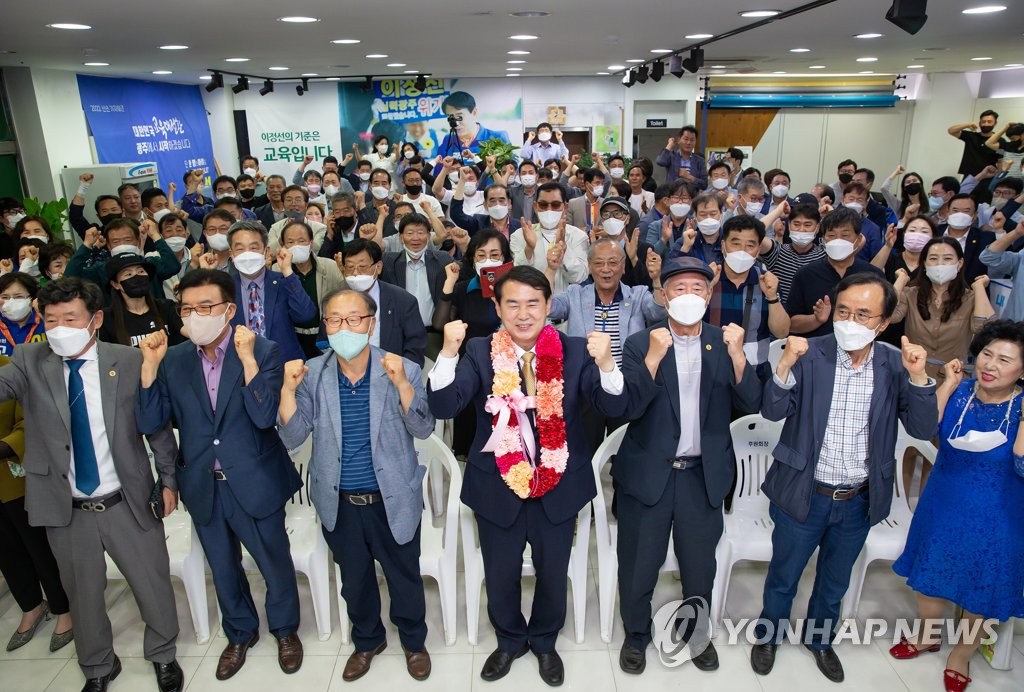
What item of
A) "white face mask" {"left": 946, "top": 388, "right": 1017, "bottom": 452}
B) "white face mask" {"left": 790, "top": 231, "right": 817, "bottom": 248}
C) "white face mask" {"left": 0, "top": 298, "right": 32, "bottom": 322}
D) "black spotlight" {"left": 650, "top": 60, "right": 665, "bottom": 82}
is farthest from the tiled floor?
"black spotlight" {"left": 650, "top": 60, "right": 665, "bottom": 82}

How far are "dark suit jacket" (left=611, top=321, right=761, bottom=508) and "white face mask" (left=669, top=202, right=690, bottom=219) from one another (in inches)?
107

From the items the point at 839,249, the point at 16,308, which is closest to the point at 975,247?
the point at 839,249

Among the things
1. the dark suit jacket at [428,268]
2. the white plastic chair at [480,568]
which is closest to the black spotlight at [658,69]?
the dark suit jacket at [428,268]

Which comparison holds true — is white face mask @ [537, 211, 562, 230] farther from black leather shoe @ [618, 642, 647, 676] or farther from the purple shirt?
black leather shoe @ [618, 642, 647, 676]

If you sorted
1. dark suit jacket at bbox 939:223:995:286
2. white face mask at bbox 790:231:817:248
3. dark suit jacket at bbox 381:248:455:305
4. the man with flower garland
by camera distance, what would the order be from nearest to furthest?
the man with flower garland → white face mask at bbox 790:231:817:248 → dark suit jacket at bbox 381:248:455:305 → dark suit jacket at bbox 939:223:995:286

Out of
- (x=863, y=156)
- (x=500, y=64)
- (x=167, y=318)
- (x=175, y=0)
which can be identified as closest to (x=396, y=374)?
(x=167, y=318)

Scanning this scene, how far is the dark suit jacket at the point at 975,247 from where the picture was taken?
5230 mm

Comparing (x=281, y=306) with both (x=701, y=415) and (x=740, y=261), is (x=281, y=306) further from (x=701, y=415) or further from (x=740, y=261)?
(x=740, y=261)

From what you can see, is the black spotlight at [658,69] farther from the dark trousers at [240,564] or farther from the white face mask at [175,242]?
the dark trousers at [240,564]

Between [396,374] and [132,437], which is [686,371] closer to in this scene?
[396,374]

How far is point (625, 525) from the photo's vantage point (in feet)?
9.86

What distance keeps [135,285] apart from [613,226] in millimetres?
2992

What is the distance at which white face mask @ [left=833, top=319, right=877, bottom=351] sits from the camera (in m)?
2.61

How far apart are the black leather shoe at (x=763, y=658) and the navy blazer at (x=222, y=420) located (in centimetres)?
220
